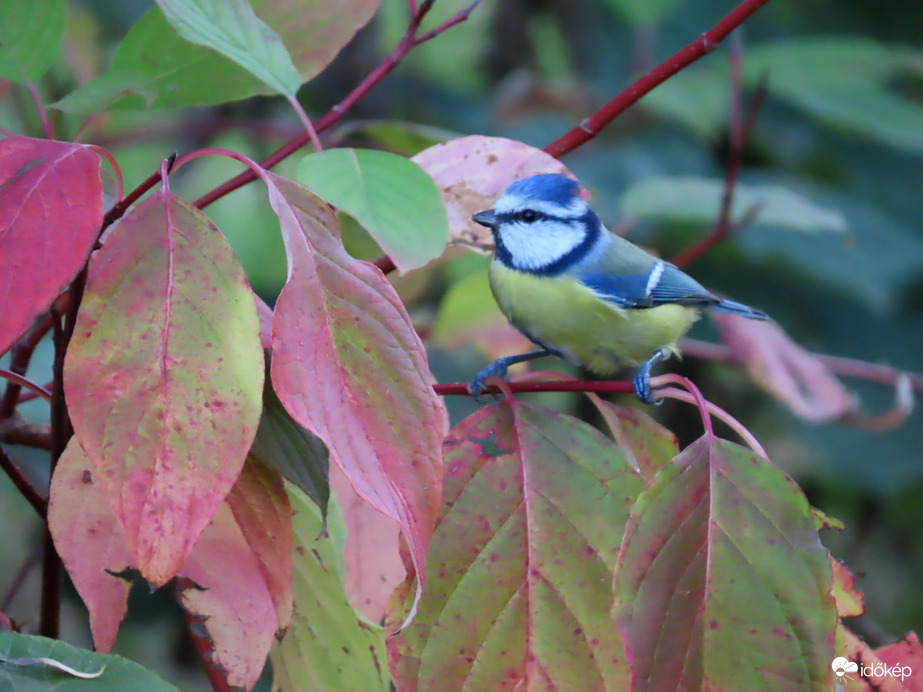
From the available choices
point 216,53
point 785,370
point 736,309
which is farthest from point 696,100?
point 216,53

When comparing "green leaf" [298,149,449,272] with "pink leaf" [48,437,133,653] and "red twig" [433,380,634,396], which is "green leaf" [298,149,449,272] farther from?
"pink leaf" [48,437,133,653]

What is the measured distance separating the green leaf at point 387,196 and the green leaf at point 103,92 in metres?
0.13

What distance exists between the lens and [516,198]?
1.07 meters

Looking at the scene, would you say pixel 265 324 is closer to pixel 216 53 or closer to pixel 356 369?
pixel 356 369

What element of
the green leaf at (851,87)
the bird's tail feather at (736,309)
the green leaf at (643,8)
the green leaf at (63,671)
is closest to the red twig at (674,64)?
the green leaf at (63,671)

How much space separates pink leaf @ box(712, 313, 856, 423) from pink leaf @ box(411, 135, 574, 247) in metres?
0.69

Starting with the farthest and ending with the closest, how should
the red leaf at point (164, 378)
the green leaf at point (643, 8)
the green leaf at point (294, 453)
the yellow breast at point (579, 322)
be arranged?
1. the green leaf at point (643, 8)
2. the yellow breast at point (579, 322)
3. the green leaf at point (294, 453)
4. the red leaf at point (164, 378)

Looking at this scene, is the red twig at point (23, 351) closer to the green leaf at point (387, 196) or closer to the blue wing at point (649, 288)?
the green leaf at point (387, 196)

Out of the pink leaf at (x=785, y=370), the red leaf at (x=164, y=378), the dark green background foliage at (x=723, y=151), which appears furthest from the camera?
the dark green background foliage at (x=723, y=151)

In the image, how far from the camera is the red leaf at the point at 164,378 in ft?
1.33

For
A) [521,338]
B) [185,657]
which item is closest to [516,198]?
[521,338]

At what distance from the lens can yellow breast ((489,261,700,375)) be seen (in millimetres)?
1098

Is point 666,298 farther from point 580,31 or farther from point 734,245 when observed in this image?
point 580,31

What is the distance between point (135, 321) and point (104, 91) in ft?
0.72
